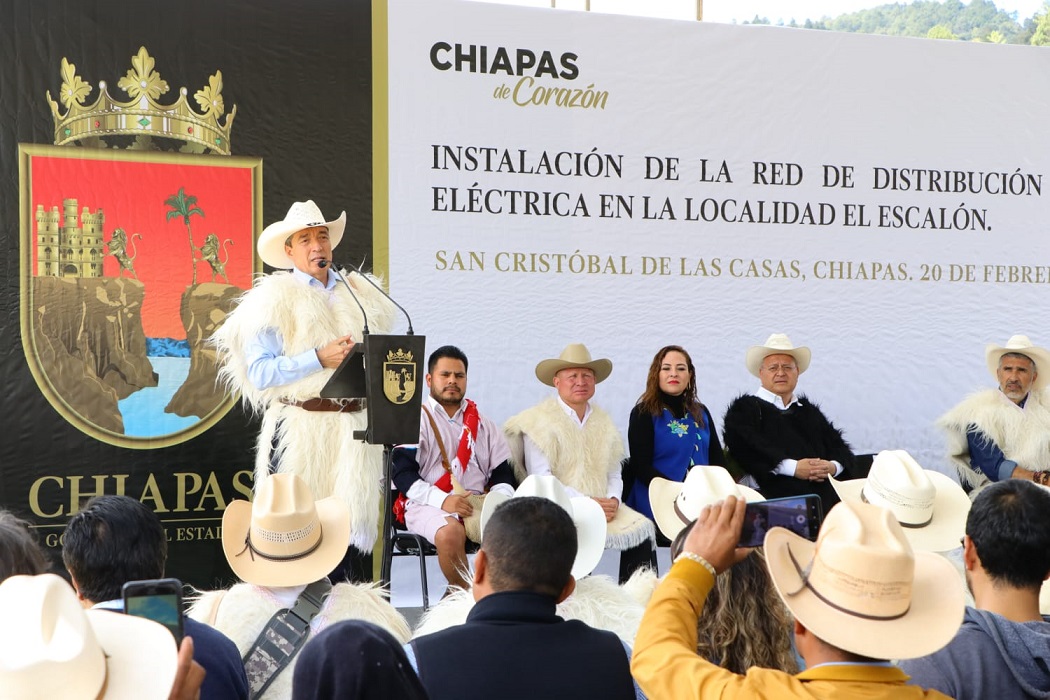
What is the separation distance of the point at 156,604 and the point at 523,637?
0.56 metres

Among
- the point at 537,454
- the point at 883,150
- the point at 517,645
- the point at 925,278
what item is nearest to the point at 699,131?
the point at 883,150

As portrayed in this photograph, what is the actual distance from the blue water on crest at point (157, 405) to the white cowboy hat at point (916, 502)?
290 centimetres

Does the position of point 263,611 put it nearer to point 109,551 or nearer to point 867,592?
point 109,551

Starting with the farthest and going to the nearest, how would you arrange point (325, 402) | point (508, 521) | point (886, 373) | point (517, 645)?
1. point (886, 373)
2. point (325, 402)
3. point (508, 521)
4. point (517, 645)

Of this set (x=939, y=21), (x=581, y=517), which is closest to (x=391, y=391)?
(x=581, y=517)

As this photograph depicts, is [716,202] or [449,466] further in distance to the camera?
[716,202]

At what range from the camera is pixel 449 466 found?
4465 millimetres

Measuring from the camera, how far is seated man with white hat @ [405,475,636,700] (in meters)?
1.56

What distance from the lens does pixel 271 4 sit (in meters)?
4.86

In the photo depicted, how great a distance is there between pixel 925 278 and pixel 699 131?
1468 mm

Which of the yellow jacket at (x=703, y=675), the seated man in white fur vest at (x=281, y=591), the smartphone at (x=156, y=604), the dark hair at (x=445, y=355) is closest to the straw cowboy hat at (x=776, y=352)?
the dark hair at (x=445, y=355)

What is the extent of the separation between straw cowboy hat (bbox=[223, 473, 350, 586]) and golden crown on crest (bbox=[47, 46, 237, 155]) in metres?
2.59

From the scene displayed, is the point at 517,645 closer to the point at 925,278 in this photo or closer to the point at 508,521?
the point at 508,521

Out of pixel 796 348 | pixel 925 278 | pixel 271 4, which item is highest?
pixel 271 4
